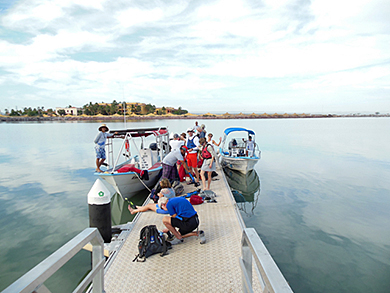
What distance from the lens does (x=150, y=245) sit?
454cm

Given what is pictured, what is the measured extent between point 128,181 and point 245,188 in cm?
602

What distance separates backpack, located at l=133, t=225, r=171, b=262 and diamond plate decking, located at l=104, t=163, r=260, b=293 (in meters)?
0.09

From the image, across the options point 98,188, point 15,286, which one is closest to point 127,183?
point 98,188

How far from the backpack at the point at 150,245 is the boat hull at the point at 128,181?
4.58 meters

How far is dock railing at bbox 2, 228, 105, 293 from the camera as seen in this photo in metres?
1.24

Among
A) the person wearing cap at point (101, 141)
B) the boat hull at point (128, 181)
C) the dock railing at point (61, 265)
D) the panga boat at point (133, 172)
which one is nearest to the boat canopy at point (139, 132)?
the panga boat at point (133, 172)

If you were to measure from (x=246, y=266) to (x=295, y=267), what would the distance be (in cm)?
417

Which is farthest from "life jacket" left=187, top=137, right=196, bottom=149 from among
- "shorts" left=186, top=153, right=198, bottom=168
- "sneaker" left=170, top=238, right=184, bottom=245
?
"sneaker" left=170, top=238, right=184, bottom=245

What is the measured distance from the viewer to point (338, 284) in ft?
16.8

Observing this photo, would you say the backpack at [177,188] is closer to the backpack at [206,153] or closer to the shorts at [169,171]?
the shorts at [169,171]

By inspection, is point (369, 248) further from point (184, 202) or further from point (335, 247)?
point (184, 202)

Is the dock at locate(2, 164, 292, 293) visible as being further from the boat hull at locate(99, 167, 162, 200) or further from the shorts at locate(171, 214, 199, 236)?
the boat hull at locate(99, 167, 162, 200)

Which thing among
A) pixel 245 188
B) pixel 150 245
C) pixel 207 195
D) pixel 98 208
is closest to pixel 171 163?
pixel 207 195

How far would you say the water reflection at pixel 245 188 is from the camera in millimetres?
10151
